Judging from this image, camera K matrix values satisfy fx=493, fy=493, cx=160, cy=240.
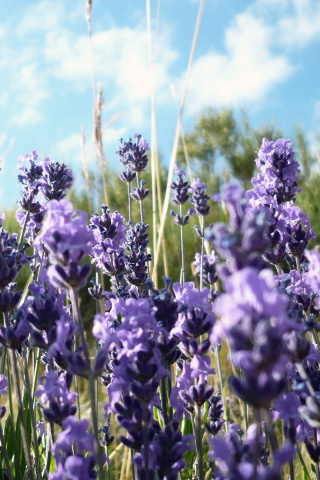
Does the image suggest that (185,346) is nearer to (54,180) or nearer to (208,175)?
(54,180)

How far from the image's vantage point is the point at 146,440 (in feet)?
2.66

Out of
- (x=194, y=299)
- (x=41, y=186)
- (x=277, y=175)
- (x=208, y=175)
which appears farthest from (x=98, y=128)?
(x=208, y=175)

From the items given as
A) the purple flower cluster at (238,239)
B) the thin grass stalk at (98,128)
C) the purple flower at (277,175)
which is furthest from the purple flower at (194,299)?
the thin grass stalk at (98,128)

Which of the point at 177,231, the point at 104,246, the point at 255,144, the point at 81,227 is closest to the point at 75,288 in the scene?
the point at 81,227

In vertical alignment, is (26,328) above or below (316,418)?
above

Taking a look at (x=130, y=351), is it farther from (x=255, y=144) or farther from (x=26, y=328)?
(x=255, y=144)

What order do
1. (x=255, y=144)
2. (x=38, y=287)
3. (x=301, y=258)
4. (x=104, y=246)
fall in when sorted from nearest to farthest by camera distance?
(x=38, y=287) → (x=301, y=258) → (x=104, y=246) → (x=255, y=144)

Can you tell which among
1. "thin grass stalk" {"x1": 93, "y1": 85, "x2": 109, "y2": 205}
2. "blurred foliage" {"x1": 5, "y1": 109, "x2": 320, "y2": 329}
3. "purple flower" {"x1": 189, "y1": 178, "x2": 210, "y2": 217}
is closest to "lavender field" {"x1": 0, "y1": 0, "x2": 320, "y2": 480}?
"thin grass stalk" {"x1": 93, "y1": 85, "x2": 109, "y2": 205}

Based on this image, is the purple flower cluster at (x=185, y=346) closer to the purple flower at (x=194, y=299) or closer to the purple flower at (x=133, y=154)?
the purple flower at (x=194, y=299)

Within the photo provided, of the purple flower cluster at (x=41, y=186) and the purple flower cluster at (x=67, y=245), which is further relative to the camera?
the purple flower cluster at (x=41, y=186)

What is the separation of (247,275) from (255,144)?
13485 millimetres

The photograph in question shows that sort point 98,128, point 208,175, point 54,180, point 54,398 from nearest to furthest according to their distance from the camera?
point 54,398, point 54,180, point 98,128, point 208,175

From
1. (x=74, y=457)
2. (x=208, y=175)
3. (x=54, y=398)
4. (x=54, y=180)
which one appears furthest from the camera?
(x=208, y=175)

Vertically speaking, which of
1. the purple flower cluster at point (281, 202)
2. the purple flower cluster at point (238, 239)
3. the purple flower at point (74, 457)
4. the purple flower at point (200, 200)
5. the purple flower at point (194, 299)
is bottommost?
the purple flower at point (74, 457)
